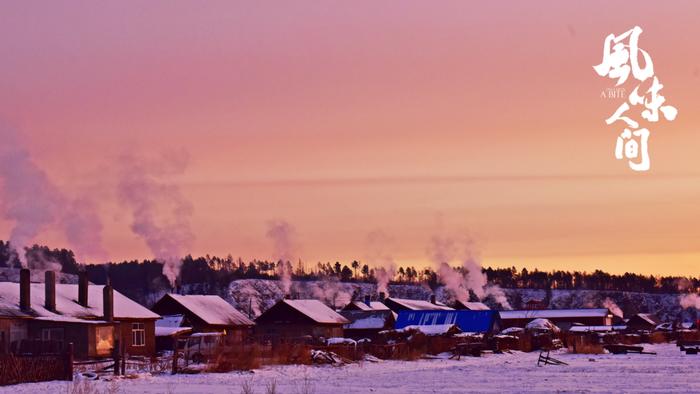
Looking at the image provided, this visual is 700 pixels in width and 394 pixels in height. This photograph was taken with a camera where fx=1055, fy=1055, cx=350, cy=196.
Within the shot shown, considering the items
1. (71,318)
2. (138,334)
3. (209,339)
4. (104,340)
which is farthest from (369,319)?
(71,318)

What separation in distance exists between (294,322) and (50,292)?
107ft

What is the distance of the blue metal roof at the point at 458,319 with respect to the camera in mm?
98369

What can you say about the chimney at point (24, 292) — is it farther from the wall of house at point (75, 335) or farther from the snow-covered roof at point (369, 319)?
the snow-covered roof at point (369, 319)

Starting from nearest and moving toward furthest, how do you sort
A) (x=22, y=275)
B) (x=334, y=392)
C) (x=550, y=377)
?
(x=334, y=392), (x=550, y=377), (x=22, y=275)

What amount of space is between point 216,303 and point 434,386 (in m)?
51.7

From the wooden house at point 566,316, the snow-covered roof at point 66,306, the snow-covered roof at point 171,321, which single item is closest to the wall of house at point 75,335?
the snow-covered roof at point 66,306

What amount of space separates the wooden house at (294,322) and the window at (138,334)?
68.8 feet

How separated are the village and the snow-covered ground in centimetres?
209

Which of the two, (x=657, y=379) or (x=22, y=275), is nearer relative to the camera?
(x=657, y=379)

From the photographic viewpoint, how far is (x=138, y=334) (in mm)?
70188

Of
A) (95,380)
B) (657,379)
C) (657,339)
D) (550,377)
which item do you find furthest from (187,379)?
(657,339)

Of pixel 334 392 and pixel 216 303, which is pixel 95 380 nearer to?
pixel 334 392

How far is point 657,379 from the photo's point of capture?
39500 mm

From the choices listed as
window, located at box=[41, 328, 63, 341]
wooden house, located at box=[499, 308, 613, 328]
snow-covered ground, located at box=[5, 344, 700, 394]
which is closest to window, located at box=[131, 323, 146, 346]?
window, located at box=[41, 328, 63, 341]
